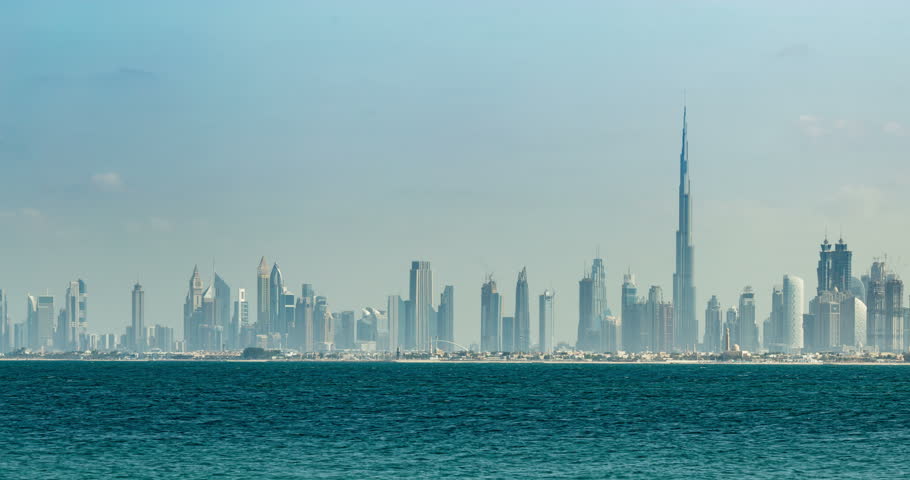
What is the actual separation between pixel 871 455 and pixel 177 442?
53795 mm

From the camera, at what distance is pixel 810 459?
3472 inches

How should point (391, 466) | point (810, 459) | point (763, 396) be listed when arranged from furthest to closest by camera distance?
point (763, 396) < point (810, 459) < point (391, 466)

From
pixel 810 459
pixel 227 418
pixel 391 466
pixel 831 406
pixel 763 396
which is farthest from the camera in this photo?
pixel 763 396

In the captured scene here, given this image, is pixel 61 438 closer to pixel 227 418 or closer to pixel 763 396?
pixel 227 418

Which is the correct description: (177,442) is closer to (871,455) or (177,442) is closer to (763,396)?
(871,455)

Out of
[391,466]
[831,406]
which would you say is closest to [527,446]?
[391,466]

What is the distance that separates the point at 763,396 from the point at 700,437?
8232cm

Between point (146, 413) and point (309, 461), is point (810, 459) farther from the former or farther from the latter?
point (146, 413)

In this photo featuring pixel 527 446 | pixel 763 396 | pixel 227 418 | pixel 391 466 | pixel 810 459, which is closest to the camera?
pixel 391 466

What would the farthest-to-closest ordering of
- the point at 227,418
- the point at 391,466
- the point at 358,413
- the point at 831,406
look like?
1. the point at 831,406
2. the point at 358,413
3. the point at 227,418
4. the point at 391,466

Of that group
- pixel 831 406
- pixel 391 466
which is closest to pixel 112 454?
pixel 391 466

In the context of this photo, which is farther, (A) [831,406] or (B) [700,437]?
(A) [831,406]

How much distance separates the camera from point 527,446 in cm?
9575

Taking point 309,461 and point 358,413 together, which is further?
point 358,413
